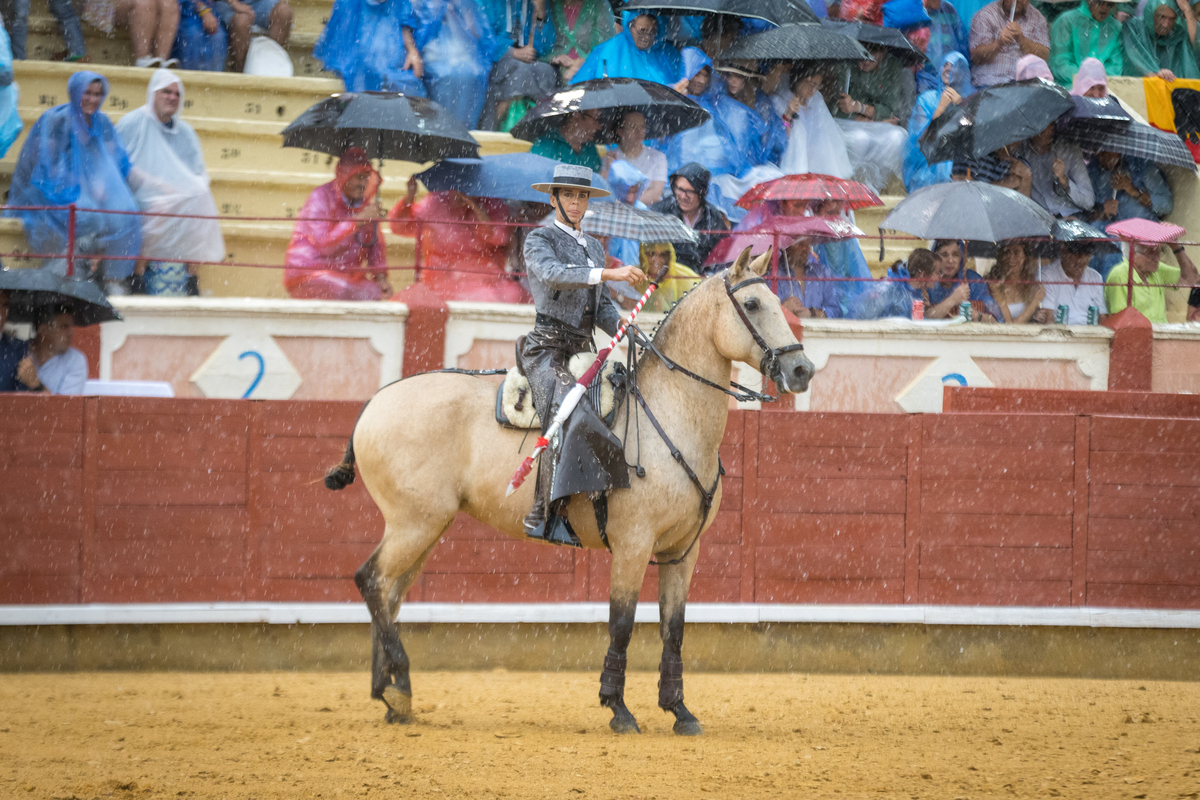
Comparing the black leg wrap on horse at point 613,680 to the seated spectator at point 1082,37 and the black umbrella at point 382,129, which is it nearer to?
the black umbrella at point 382,129

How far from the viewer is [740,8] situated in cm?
1061

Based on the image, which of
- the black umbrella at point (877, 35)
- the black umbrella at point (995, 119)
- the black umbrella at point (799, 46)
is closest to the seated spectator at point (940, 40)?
the black umbrella at point (877, 35)

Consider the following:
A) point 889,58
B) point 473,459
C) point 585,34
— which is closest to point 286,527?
point 473,459

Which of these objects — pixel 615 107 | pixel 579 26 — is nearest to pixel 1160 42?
pixel 579 26

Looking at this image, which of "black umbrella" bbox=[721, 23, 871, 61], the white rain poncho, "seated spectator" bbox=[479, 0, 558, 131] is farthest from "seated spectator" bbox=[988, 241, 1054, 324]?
the white rain poncho

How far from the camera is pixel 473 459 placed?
5.57 metres

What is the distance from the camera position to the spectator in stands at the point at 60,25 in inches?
397

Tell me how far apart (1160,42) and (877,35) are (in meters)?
3.85

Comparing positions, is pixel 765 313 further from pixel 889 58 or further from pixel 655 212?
pixel 889 58

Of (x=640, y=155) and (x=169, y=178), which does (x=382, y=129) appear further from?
(x=640, y=155)

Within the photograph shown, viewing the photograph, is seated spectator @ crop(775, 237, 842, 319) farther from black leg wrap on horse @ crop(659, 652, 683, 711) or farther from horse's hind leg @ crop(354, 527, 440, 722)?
horse's hind leg @ crop(354, 527, 440, 722)

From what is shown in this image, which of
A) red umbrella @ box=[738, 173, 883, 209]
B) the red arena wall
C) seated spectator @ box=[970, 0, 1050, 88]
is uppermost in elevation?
seated spectator @ box=[970, 0, 1050, 88]

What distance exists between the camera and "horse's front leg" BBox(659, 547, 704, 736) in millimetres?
5367

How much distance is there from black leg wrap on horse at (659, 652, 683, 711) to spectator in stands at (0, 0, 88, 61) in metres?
8.06
